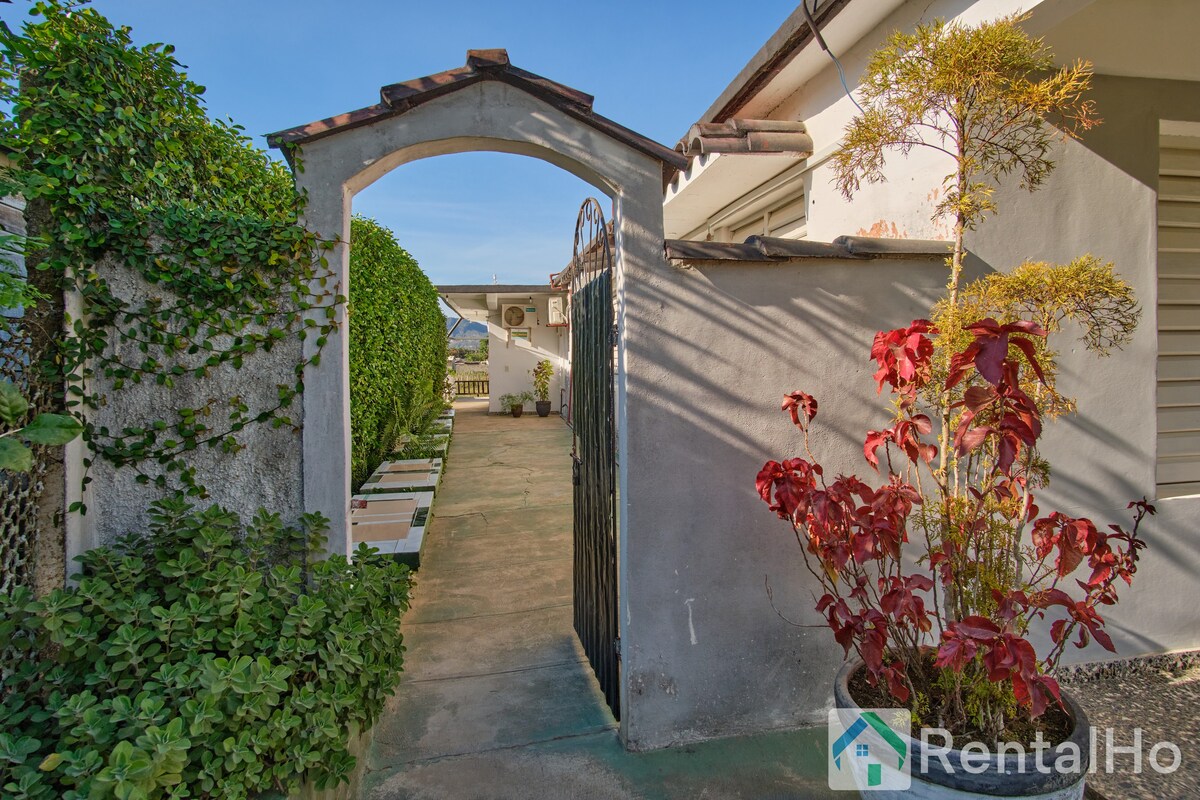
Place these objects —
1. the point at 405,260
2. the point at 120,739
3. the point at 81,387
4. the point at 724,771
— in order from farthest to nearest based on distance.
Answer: the point at 405,260
the point at 724,771
the point at 81,387
the point at 120,739

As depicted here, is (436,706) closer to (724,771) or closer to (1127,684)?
(724,771)

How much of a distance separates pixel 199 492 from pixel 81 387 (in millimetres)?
618

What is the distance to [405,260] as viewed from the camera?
9.66 meters

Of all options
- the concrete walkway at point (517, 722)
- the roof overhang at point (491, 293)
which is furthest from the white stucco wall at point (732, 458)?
the roof overhang at point (491, 293)

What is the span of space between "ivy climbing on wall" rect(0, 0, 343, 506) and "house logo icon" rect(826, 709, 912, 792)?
9.00 ft

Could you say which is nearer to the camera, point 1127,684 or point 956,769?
point 956,769

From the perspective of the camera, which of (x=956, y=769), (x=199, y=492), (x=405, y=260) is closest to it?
(x=956, y=769)

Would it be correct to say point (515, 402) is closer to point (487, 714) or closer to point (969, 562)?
point (487, 714)

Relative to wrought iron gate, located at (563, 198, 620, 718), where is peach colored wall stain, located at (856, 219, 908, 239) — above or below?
above

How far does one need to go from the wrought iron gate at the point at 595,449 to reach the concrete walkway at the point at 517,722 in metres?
0.31

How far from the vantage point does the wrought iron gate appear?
130 inches

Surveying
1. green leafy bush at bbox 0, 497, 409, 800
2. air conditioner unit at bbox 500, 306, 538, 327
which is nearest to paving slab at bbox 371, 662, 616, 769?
green leafy bush at bbox 0, 497, 409, 800

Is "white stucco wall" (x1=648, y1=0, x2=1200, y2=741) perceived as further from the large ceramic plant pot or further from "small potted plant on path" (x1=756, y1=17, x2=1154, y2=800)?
the large ceramic plant pot

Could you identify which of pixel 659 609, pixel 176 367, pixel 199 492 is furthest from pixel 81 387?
pixel 659 609
